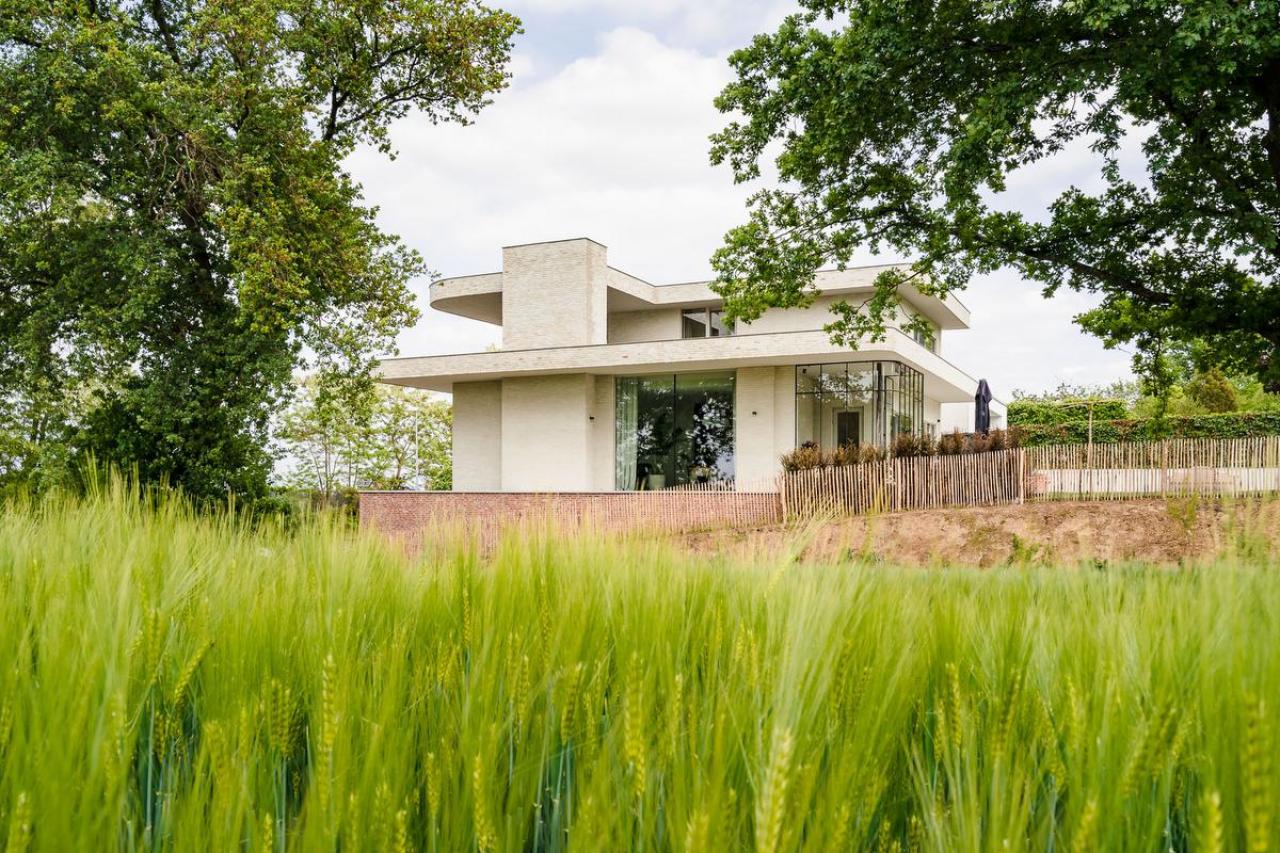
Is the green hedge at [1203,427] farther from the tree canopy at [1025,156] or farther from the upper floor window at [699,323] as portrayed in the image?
the tree canopy at [1025,156]

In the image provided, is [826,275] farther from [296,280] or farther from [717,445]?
[296,280]

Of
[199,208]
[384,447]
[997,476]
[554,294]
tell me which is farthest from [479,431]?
[997,476]

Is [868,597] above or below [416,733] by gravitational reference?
above

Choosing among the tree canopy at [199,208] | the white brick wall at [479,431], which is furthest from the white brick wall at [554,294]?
the tree canopy at [199,208]

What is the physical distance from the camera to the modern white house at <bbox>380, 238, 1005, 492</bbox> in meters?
25.8

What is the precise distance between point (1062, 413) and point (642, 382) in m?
22.2

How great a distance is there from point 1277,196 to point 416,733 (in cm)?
1601

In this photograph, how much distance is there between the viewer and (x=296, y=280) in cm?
1505

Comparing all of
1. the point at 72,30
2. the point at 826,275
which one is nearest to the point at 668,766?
the point at 72,30

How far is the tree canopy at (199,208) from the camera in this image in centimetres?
1488

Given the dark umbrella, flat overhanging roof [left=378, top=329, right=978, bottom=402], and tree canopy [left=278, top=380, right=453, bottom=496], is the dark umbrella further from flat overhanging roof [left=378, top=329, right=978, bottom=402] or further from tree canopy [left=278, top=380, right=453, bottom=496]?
tree canopy [left=278, top=380, right=453, bottom=496]

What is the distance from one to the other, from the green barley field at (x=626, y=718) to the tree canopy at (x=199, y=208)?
47.1ft

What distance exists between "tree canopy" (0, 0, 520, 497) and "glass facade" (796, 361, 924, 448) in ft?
43.0

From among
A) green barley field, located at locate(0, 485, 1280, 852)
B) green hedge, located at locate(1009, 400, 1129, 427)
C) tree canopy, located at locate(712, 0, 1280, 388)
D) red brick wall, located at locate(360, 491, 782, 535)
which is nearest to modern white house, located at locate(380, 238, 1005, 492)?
red brick wall, located at locate(360, 491, 782, 535)
